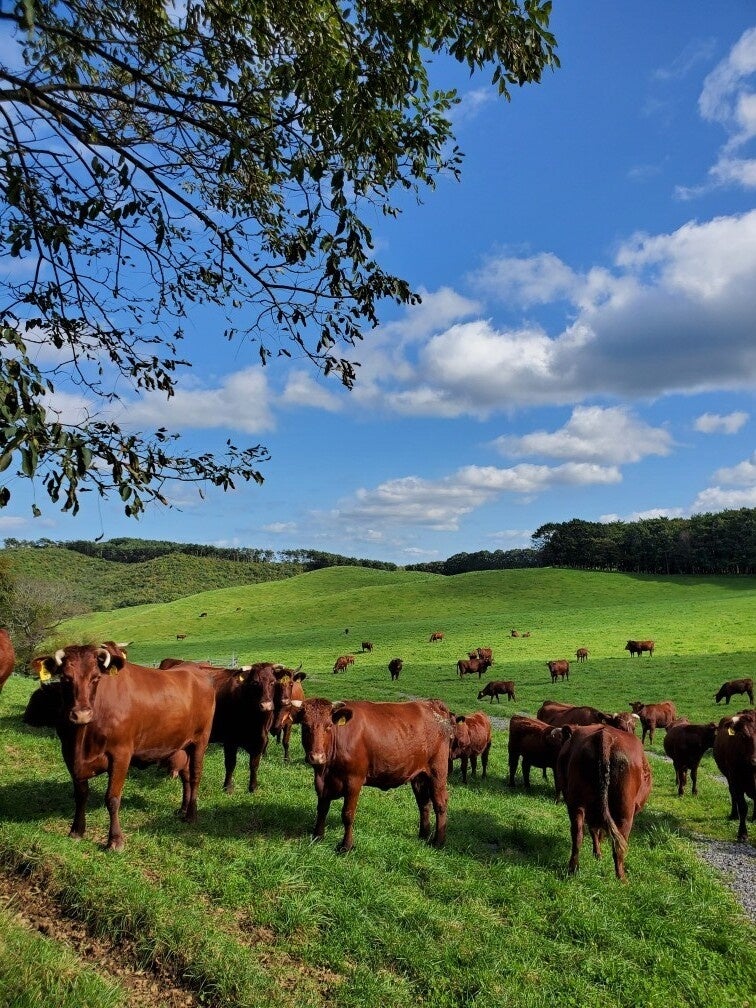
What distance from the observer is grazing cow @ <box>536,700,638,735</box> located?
437 inches

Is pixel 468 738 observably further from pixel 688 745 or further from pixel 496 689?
pixel 496 689

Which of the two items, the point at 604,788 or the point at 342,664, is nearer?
the point at 604,788

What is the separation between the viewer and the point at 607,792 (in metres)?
8.06

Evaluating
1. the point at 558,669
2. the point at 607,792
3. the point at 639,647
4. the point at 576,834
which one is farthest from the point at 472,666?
the point at 607,792

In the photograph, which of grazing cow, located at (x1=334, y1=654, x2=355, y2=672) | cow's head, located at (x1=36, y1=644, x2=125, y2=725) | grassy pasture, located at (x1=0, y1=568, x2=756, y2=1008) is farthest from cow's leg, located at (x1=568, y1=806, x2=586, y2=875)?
grazing cow, located at (x1=334, y1=654, x2=355, y2=672)

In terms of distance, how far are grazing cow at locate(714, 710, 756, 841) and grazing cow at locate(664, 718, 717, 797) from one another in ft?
6.39

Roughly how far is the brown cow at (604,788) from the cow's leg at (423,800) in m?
1.97

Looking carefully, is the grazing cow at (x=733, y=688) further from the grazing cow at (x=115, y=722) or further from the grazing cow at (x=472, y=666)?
the grazing cow at (x=115, y=722)

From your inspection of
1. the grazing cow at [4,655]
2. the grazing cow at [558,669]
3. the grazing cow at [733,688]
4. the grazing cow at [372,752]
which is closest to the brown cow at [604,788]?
the grazing cow at [372,752]

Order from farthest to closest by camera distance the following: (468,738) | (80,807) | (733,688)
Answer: (733,688), (468,738), (80,807)

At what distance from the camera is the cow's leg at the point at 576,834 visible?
7.95 metres

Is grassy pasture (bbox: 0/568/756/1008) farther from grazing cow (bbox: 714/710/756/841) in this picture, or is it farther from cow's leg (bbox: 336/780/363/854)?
grazing cow (bbox: 714/710/756/841)

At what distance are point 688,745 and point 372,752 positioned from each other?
8.90 m

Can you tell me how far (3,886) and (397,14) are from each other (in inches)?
375
